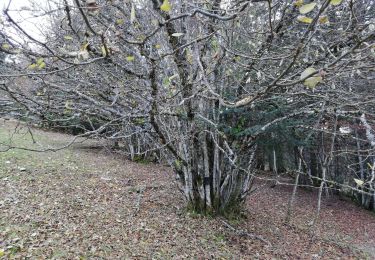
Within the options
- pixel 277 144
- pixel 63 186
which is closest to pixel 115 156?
pixel 63 186

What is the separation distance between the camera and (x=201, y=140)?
4.80 meters

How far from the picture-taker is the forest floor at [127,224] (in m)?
3.84

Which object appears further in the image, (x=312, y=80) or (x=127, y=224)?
(x=127, y=224)

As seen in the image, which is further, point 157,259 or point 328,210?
point 328,210

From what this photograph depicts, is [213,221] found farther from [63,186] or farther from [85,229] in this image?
[63,186]

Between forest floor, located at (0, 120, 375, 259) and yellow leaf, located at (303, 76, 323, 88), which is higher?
yellow leaf, located at (303, 76, 323, 88)

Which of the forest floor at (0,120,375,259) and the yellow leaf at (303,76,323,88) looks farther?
the forest floor at (0,120,375,259)

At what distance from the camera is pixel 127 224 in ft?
15.0

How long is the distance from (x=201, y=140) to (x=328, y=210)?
242 inches

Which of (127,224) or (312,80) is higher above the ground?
(312,80)

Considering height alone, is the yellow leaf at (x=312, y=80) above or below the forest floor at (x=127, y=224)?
above

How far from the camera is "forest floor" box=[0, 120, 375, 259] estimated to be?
3.84m

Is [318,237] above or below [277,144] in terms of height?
below

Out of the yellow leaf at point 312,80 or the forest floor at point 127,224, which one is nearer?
the yellow leaf at point 312,80
